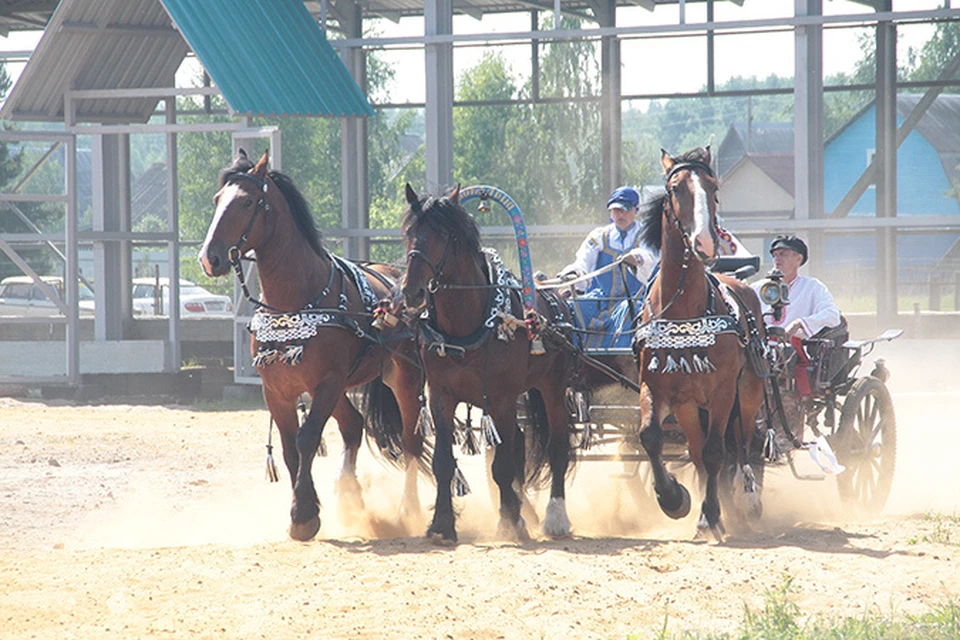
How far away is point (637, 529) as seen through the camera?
8750 millimetres

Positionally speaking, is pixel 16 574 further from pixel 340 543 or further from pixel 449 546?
pixel 449 546

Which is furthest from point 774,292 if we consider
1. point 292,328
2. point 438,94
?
point 438,94

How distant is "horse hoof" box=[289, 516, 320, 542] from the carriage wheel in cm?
374

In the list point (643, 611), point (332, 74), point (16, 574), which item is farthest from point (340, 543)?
point (332, 74)

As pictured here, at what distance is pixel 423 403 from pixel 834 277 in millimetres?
12932

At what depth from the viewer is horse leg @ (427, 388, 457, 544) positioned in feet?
25.0

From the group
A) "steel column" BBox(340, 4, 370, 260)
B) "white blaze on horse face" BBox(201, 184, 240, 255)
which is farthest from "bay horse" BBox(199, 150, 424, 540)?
"steel column" BBox(340, 4, 370, 260)

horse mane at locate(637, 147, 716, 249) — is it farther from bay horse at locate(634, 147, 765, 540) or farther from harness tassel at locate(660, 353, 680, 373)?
harness tassel at locate(660, 353, 680, 373)

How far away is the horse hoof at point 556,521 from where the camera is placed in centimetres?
820

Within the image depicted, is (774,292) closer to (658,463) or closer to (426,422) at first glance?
(658,463)

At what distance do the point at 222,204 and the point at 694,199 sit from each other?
2.86 meters

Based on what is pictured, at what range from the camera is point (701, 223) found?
7141 millimetres

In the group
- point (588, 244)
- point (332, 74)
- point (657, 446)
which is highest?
point (332, 74)

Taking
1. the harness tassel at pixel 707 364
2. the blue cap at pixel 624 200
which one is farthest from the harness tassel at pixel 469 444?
the blue cap at pixel 624 200
